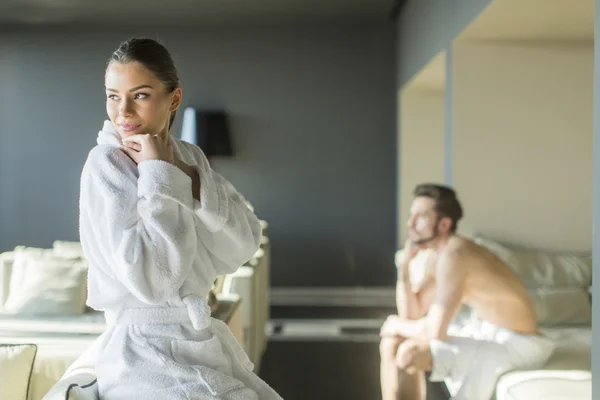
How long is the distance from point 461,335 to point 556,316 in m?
0.89

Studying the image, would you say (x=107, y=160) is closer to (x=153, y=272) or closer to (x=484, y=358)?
(x=153, y=272)

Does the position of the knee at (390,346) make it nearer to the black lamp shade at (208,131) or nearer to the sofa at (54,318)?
the sofa at (54,318)

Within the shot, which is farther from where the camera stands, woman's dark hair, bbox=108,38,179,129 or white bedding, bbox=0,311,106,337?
white bedding, bbox=0,311,106,337

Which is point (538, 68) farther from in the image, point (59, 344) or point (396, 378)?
point (59, 344)

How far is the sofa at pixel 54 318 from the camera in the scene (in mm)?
1606

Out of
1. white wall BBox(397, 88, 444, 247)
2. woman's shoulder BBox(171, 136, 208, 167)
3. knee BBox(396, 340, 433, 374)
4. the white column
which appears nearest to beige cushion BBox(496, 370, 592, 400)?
knee BBox(396, 340, 433, 374)

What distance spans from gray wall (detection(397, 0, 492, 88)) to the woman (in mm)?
2094

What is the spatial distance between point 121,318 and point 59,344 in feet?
4.25

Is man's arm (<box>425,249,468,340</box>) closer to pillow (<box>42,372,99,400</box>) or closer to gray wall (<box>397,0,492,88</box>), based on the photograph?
gray wall (<box>397,0,492,88</box>)

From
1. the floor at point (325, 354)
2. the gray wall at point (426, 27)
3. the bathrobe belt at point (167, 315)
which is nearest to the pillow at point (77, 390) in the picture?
the bathrobe belt at point (167, 315)

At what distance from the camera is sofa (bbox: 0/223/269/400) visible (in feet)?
5.27

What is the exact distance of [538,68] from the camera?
11.9 feet

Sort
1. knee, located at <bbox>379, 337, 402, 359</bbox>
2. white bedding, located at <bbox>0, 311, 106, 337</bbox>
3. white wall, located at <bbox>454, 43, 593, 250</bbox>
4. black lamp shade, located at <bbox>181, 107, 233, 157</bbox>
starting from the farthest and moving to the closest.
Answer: black lamp shade, located at <bbox>181, 107, 233, 157</bbox>, white wall, located at <bbox>454, 43, 593, 250</bbox>, knee, located at <bbox>379, 337, 402, 359</bbox>, white bedding, located at <bbox>0, 311, 106, 337</bbox>

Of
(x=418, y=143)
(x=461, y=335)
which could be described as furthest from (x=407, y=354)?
(x=418, y=143)
